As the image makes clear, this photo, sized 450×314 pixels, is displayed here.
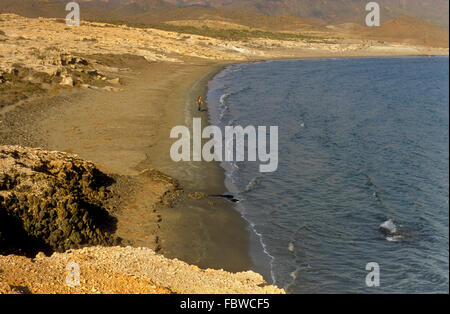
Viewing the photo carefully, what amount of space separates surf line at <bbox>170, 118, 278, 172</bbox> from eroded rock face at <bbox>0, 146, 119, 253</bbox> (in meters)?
8.32

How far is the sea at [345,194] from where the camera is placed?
43.3 feet

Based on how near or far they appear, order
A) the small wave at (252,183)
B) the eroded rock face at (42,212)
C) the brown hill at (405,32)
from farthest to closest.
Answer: the brown hill at (405,32), the small wave at (252,183), the eroded rock face at (42,212)

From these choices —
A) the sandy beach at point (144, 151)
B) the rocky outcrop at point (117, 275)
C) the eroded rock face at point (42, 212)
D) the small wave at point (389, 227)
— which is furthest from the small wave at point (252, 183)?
the rocky outcrop at point (117, 275)

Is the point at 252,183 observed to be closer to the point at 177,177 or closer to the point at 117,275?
the point at 177,177

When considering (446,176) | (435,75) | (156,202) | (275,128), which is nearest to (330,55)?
(435,75)

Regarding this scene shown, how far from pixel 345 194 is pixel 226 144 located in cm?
916

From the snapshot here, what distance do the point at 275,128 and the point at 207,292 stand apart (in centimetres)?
2392

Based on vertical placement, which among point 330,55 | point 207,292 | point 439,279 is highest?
point 330,55

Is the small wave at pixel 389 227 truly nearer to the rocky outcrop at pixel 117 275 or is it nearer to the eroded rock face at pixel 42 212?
the rocky outcrop at pixel 117 275

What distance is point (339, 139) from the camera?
1195 inches

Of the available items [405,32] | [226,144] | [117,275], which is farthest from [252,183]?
[405,32]

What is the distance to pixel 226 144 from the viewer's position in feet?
87.0

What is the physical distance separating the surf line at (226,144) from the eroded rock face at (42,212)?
8315 millimetres
